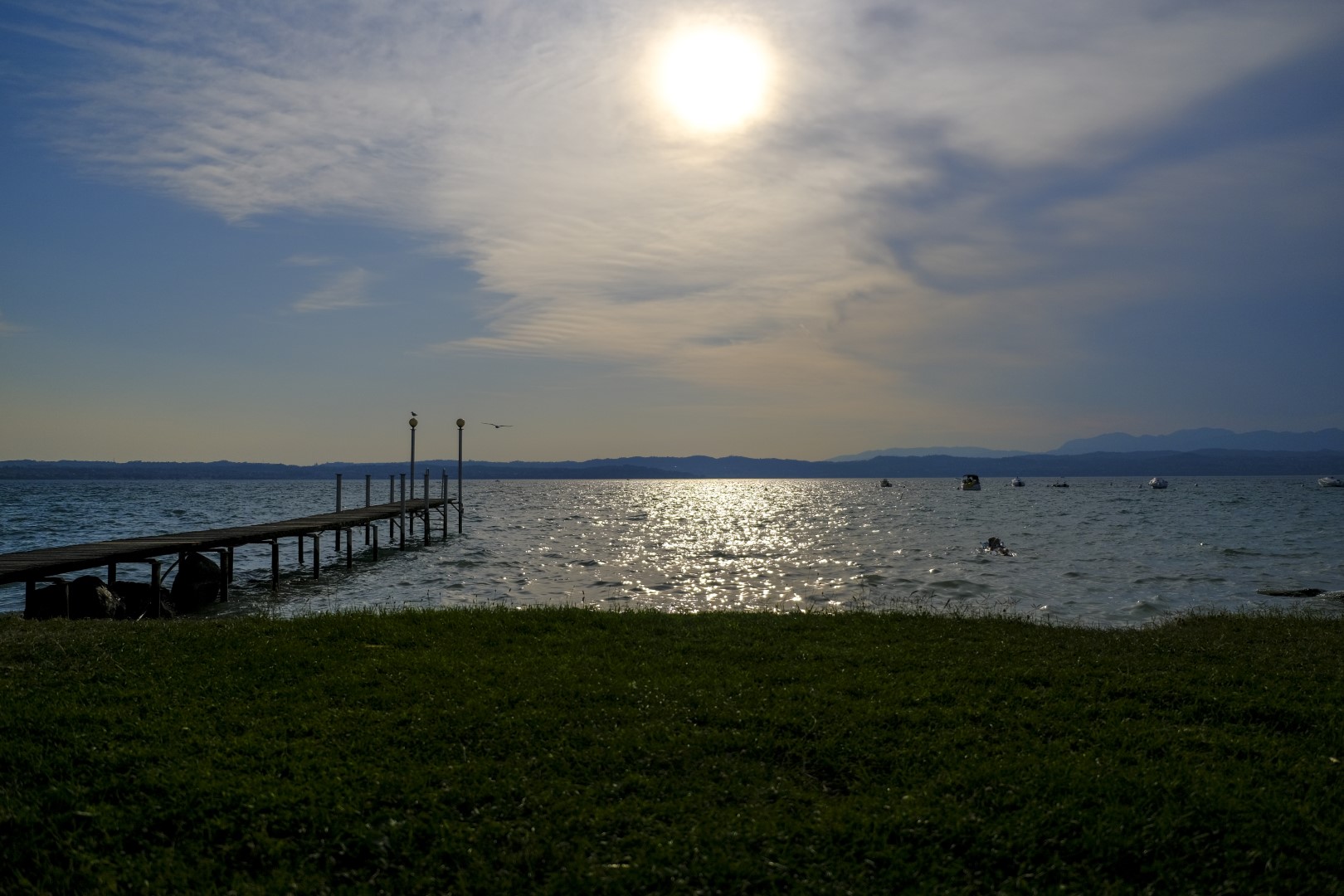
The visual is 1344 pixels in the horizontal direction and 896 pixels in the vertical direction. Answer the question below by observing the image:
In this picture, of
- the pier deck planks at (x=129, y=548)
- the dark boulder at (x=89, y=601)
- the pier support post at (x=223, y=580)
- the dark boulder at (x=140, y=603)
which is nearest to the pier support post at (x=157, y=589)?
the dark boulder at (x=140, y=603)

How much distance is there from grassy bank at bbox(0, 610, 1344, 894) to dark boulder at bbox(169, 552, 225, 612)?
55.5ft

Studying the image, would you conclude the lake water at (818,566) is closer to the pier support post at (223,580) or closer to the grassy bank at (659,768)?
the pier support post at (223,580)

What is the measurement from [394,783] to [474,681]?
9.95ft

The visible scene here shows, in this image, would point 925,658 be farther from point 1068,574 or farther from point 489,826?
point 1068,574

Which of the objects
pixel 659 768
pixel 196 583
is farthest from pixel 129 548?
pixel 659 768

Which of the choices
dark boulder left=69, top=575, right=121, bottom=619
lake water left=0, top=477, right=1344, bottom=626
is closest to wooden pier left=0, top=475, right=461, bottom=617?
dark boulder left=69, top=575, right=121, bottom=619

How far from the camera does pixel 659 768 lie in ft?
25.9

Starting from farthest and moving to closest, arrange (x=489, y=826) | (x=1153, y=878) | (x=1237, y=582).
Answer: (x=1237, y=582) < (x=489, y=826) < (x=1153, y=878)

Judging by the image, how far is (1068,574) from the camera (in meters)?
31.3

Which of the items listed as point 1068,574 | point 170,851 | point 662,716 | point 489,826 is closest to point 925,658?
point 662,716

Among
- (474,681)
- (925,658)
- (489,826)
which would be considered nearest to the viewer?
(489,826)

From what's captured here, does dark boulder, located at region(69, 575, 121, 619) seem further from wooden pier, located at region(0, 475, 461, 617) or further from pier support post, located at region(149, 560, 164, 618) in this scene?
pier support post, located at region(149, 560, 164, 618)

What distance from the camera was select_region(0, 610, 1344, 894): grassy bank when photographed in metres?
6.30

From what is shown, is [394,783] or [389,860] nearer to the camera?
[389,860]
